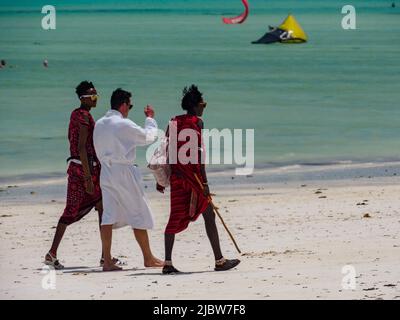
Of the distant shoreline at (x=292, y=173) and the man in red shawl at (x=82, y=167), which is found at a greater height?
the man in red shawl at (x=82, y=167)

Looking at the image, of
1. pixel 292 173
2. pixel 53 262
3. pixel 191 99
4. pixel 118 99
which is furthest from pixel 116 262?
pixel 292 173

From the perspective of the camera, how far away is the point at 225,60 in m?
56.6

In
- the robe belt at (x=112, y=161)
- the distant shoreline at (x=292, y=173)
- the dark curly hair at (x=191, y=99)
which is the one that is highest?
the dark curly hair at (x=191, y=99)

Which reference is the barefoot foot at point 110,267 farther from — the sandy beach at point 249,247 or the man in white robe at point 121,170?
the sandy beach at point 249,247

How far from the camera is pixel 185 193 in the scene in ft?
31.8

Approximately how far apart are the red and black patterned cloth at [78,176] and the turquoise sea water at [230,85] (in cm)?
886

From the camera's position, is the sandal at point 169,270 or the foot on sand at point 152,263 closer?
the sandal at point 169,270

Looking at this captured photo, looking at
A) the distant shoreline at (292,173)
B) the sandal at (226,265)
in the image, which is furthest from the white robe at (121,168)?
→ the distant shoreline at (292,173)

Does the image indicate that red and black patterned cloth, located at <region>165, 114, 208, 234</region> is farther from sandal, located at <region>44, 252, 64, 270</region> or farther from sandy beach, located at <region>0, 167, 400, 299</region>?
sandal, located at <region>44, 252, 64, 270</region>

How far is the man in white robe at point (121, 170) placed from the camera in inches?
383

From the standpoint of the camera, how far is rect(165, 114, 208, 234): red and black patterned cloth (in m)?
9.62

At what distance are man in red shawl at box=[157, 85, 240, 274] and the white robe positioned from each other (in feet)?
0.98

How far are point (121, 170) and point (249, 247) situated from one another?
1619mm
